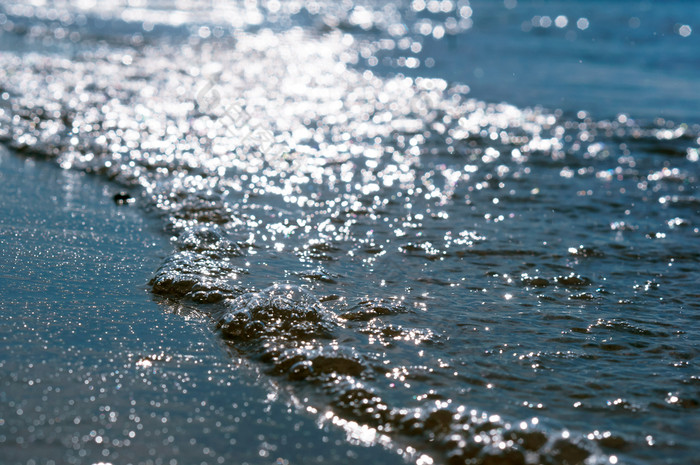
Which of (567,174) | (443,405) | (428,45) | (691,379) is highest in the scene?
(428,45)

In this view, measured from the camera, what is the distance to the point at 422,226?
15.8 feet

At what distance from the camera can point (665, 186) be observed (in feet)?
20.0

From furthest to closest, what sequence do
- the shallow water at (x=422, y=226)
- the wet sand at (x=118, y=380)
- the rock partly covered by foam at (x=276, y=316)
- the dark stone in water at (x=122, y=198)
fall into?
1. the dark stone in water at (x=122, y=198)
2. the rock partly covered by foam at (x=276, y=316)
3. the shallow water at (x=422, y=226)
4. the wet sand at (x=118, y=380)

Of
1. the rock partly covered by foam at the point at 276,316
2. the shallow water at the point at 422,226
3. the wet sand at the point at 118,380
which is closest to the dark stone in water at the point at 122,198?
the shallow water at the point at 422,226

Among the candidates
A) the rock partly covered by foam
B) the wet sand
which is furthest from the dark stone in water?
the rock partly covered by foam

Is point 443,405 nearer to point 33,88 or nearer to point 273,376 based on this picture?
point 273,376

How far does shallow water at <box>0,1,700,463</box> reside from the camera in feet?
8.91

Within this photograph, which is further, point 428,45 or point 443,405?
point 428,45

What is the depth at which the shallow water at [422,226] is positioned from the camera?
2.71 metres

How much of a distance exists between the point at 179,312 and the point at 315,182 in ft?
8.49

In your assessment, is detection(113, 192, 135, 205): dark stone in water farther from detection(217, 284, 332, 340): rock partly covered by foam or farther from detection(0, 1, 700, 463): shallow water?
detection(217, 284, 332, 340): rock partly covered by foam

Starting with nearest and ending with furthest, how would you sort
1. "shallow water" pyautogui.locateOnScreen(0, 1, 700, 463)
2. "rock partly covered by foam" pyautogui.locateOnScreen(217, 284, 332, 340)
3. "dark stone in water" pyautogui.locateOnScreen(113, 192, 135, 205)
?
"shallow water" pyautogui.locateOnScreen(0, 1, 700, 463) < "rock partly covered by foam" pyautogui.locateOnScreen(217, 284, 332, 340) < "dark stone in water" pyautogui.locateOnScreen(113, 192, 135, 205)

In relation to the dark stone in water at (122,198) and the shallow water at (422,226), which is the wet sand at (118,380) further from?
the dark stone in water at (122,198)

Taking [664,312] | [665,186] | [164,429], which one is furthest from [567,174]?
[164,429]
